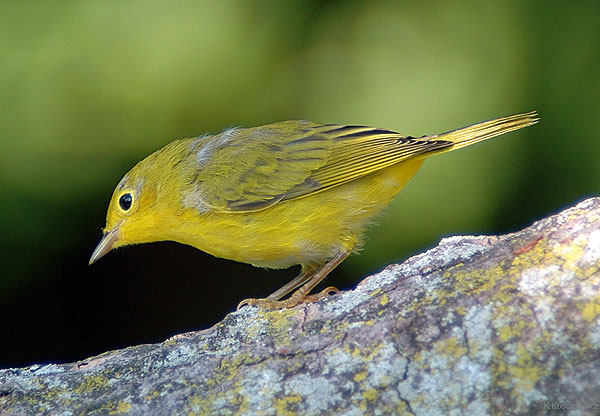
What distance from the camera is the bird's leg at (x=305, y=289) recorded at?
323 cm

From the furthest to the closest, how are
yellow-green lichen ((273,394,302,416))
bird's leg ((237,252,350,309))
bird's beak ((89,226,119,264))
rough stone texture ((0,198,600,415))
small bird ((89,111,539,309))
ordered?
bird's beak ((89,226,119,264))
small bird ((89,111,539,309))
bird's leg ((237,252,350,309))
yellow-green lichen ((273,394,302,416))
rough stone texture ((0,198,600,415))

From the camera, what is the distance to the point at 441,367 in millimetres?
2021

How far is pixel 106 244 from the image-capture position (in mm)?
3719

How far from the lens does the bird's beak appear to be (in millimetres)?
3711

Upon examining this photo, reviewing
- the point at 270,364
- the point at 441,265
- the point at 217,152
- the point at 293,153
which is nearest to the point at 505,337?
the point at 441,265

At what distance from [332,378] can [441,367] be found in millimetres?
348

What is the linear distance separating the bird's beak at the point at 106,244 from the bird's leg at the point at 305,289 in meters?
0.95

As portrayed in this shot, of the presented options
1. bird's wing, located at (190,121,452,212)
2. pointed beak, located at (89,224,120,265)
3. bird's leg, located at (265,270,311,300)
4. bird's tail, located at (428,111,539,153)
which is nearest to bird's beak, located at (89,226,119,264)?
pointed beak, located at (89,224,120,265)

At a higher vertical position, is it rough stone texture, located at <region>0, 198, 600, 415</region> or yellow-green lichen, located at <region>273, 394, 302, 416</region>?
rough stone texture, located at <region>0, 198, 600, 415</region>

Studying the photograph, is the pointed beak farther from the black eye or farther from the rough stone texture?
the rough stone texture

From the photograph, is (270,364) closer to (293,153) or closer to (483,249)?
(483,249)

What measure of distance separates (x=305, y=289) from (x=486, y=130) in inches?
51.2

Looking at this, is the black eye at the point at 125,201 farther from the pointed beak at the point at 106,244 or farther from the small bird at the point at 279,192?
the pointed beak at the point at 106,244

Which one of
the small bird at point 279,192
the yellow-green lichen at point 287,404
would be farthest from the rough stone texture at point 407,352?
the small bird at point 279,192
